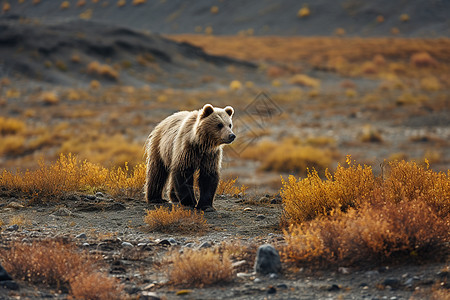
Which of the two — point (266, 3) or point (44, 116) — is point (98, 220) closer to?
point (44, 116)

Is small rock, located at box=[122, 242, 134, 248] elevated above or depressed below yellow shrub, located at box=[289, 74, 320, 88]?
below

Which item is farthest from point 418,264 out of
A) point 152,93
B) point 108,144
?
point 152,93

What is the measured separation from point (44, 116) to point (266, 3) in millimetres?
65512

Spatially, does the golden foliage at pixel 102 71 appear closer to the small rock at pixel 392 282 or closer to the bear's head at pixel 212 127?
the bear's head at pixel 212 127

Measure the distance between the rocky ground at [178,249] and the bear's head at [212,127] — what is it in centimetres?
122

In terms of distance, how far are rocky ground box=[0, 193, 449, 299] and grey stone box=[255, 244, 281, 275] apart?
80 millimetres

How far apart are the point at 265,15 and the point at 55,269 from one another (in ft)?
273

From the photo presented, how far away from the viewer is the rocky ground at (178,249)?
5039 millimetres

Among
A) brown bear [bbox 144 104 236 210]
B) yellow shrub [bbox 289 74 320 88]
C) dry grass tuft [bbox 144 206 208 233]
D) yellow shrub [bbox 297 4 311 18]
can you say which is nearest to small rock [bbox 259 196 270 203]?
brown bear [bbox 144 104 236 210]

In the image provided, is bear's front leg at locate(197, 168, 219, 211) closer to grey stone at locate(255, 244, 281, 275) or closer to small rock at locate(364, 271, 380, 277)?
grey stone at locate(255, 244, 281, 275)

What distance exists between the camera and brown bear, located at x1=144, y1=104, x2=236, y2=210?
8.23m

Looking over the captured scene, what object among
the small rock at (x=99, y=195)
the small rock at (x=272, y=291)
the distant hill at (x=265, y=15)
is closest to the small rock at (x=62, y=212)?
the small rock at (x=99, y=195)

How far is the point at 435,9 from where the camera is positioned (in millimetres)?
76812

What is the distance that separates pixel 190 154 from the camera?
840cm
